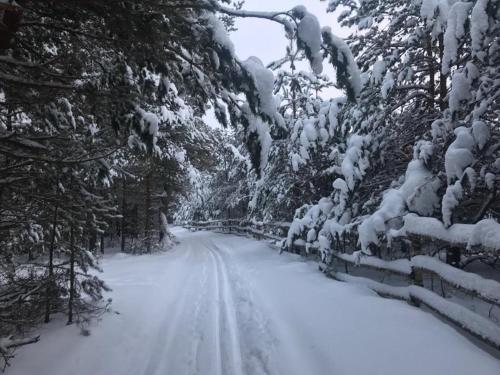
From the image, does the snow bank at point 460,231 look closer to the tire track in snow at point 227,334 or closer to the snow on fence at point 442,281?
the snow on fence at point 442,281

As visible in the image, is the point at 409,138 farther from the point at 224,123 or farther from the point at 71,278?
the point at 71,278

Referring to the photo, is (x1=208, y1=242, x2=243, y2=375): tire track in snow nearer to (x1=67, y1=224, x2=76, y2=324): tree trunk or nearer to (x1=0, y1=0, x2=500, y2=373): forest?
(x1=0, y1=0, x2=500, y2=373): forest

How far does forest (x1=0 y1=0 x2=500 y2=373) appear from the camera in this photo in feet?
12.1

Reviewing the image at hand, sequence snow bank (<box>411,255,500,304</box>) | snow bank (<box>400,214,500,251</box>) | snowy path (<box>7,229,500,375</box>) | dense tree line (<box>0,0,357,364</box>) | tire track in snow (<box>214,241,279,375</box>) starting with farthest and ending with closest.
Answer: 1. tire track in snow (<box>214,241,279,375</box>)
2. snowy path (<box>7,229,500,375</box>)
3. dense tree line (<box>0,0,357,364</box>)
4. snow bank (<box>411,255,500,304</box>)
5. snow bank (<box>400,214,500,251</box>)

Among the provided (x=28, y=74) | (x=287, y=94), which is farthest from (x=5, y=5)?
(x=287, y=94)

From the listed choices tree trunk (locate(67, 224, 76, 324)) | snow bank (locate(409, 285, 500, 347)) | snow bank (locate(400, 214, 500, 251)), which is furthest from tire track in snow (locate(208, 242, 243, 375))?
snow bank (locate(400, 214, 500, 251))

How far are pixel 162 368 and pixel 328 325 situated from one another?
2.27 meters

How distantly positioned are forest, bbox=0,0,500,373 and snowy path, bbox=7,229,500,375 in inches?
17.0

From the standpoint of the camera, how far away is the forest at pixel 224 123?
369 centimetres

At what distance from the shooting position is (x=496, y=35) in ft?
15.5

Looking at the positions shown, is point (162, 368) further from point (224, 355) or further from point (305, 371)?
point (305, 371)

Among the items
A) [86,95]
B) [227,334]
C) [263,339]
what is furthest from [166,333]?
[86,95]

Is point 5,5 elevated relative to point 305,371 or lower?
elevated

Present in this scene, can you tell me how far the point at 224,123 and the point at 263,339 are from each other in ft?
9.95
